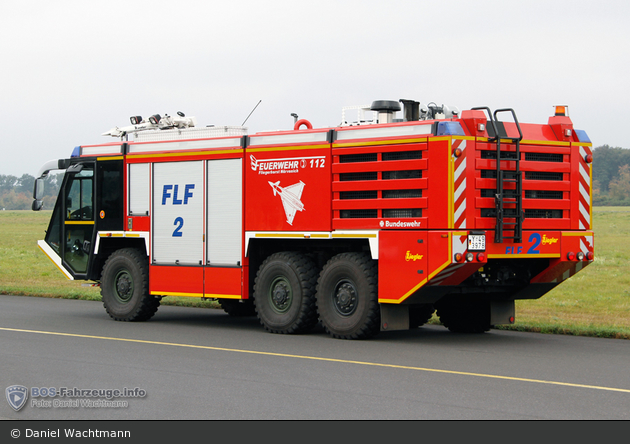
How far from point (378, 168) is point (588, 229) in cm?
329

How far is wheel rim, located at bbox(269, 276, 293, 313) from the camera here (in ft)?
44.0

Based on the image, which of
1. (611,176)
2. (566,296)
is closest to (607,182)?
(611,176)

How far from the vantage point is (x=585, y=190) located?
42.1 ft

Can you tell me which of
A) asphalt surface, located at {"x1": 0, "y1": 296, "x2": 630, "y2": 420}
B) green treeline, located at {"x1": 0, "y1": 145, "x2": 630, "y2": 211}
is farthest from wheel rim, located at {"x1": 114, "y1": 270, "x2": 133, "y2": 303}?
green treeline, located at {"x1": 0, "y1": 145, "x2": 630, "y2": 211}

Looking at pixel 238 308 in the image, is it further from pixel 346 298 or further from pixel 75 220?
pixel 346 298

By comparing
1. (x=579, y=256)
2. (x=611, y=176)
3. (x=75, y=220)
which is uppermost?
(x=611, y=176)

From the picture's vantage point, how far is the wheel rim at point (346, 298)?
41.2 feet

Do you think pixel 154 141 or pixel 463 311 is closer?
pixel 463 311

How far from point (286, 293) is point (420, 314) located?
2168mm

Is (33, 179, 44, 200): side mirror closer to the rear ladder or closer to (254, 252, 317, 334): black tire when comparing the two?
(254, 252, 317, 334): black tire

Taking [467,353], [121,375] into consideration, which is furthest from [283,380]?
[467,353]

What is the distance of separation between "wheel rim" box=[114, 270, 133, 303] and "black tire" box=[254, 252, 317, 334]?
2.91 metres
